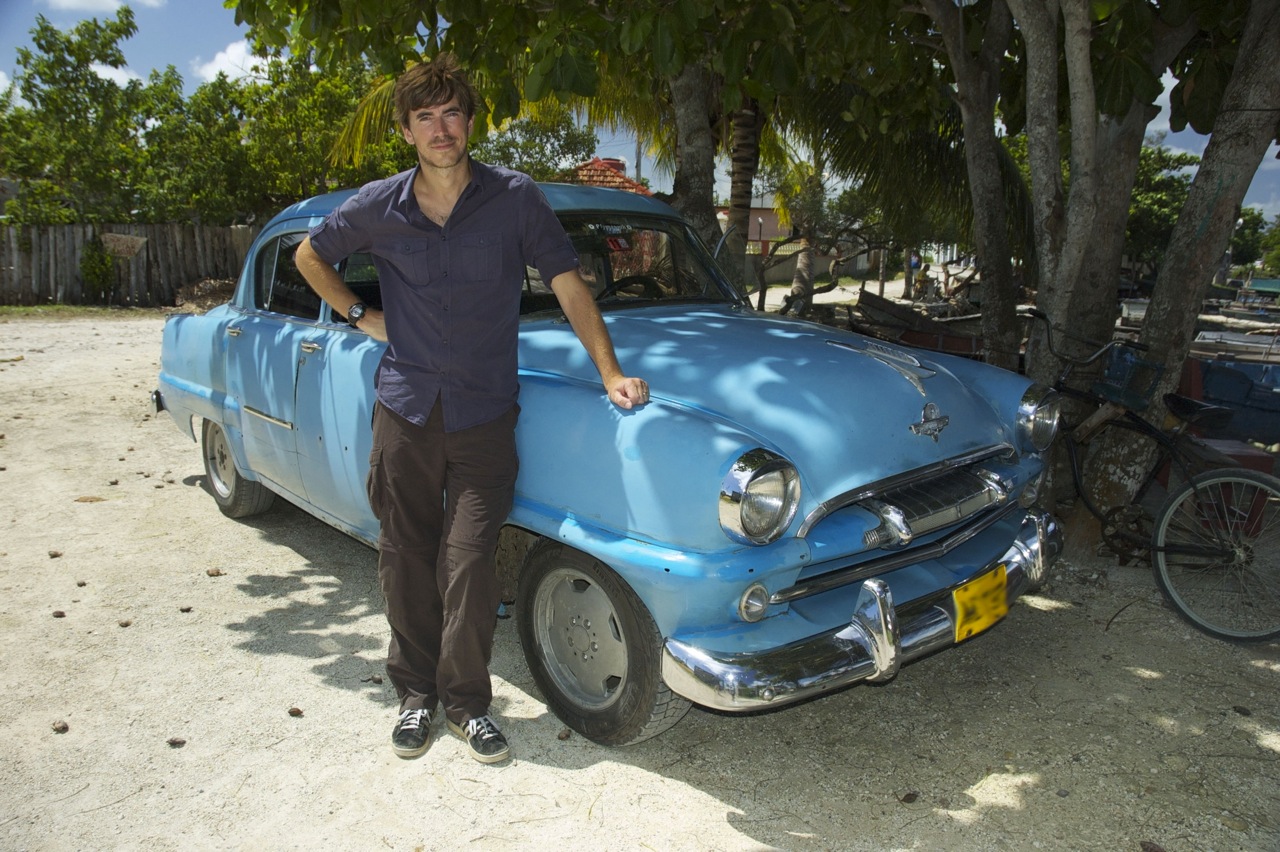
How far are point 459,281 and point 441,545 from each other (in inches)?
34.1

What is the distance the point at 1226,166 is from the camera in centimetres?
459

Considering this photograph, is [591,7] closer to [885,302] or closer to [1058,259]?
[1058,259]

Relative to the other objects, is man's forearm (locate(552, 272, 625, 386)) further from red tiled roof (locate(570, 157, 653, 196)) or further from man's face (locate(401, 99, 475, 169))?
red tiled roof (locate(570, 157, 653, 196))

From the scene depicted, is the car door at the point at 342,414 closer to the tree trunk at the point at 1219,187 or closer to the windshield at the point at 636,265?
the windshield at the point at 636,265

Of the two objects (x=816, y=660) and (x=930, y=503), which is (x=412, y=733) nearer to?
(x=816, y=660)

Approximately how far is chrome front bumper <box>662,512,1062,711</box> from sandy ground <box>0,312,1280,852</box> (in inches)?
18.4

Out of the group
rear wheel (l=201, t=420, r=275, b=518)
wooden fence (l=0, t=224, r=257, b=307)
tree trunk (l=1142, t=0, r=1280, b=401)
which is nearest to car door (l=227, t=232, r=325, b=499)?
rear wheel (l=201, t=420, r=275, b=518)

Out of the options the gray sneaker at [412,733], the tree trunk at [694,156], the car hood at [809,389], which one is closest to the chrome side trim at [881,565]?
the car hood at [809,389]

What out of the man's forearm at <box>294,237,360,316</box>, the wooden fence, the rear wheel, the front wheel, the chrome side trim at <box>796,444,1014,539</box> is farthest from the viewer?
the wooden fence

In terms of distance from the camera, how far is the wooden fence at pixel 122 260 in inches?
626

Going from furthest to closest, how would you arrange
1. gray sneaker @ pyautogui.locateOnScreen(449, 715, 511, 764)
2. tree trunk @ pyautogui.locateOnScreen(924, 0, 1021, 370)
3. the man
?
tree trunk @ pyautogui.locateOnScreen(924, 0, 1021, 370) < gray sneaker @ pyautogui.locateOnScreen(449, 715, 511, 764) < the man

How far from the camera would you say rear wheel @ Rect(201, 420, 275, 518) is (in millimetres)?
5305

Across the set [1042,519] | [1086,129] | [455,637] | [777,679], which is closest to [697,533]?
[777,679]

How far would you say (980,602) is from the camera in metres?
3.05
